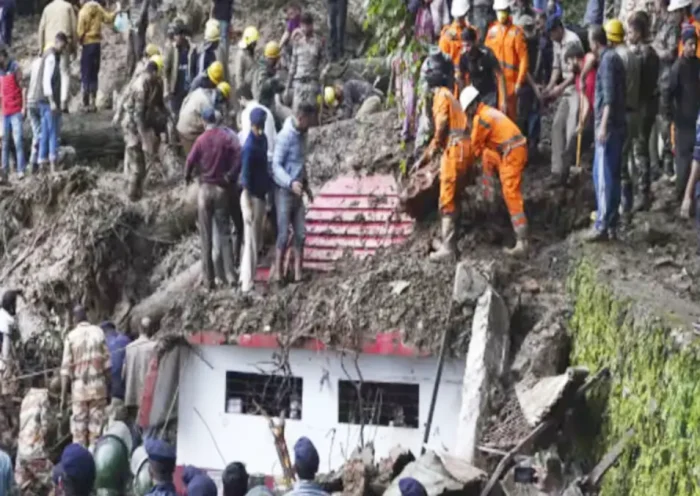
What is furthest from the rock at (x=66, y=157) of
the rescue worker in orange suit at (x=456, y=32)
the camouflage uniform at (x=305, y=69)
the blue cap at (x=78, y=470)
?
the blue cap at (x=78, y=470)

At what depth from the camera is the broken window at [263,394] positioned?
17094mm

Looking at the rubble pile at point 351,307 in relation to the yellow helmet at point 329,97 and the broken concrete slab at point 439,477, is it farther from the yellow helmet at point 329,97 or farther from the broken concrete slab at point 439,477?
the yellow helmet at point 329,97

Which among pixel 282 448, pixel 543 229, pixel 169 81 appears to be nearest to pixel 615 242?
pixel 543 229

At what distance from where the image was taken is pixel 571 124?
1786cm

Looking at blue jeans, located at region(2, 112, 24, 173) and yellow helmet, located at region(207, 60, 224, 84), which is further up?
yellow helmet, located at region(207, 60, 224, 84)

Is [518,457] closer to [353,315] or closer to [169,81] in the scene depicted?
[353,315]

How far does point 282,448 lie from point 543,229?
376 centimetres

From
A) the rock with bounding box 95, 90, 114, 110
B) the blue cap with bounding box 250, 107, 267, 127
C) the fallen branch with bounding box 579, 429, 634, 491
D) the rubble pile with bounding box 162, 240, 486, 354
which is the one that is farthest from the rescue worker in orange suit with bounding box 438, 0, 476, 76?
the rock with bounding box 95, 90, 114, 110

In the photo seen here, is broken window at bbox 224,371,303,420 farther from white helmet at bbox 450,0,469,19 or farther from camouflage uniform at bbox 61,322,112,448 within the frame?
white helmet at bbox 450,0,469,19

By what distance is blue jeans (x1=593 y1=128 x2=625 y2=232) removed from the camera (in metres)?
15.8

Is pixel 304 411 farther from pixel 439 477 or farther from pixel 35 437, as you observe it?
pixel 439 477

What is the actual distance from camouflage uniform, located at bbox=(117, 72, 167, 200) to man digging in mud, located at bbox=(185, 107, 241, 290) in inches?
129

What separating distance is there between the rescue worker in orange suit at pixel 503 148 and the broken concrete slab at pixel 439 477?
3445 millimetres

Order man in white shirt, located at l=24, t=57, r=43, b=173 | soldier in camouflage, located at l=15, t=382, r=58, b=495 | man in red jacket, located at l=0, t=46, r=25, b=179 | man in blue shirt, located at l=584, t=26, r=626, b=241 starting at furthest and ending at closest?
1. man in red jacket, located at l=0, t=46, r=25, b=179
2. man in white shirt, located at l=24, t=57, r=43, b=173
3. soldier in camouflage, located at l=15, t=382, r=58, b=495
4. man in blue shirt, located at l=584, t=26, r=626, b=241
